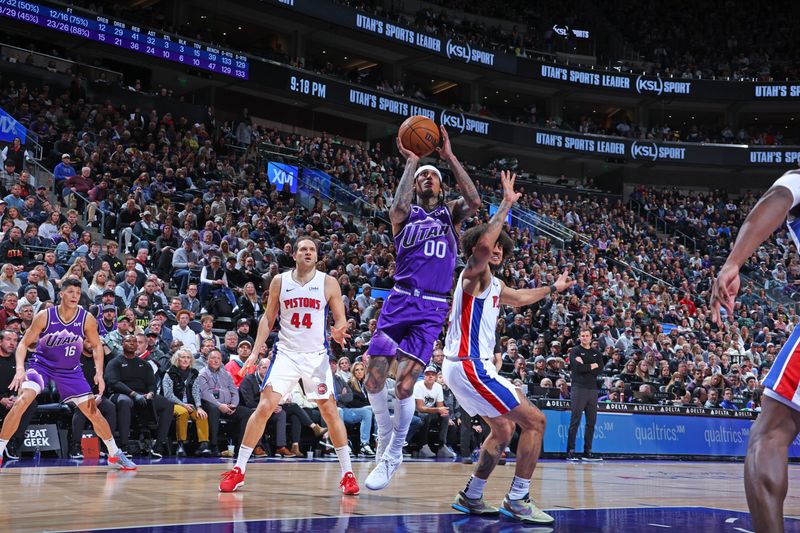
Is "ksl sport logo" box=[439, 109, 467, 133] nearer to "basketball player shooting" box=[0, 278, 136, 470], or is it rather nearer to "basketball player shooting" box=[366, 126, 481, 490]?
"basketball player shooting" box=[0, 278, 136, 470]

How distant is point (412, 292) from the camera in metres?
6.60

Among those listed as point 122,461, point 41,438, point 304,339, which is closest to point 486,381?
point 304,339

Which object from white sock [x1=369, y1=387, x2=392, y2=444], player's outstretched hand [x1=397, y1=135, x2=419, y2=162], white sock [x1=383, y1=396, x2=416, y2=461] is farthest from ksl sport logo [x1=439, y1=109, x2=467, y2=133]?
white sock [x1=383, y1=396, x2=416, y2=461]

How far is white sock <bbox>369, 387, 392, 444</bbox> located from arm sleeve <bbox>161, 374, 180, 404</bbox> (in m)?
5.53

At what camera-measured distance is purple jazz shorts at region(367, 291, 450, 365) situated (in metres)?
6.54

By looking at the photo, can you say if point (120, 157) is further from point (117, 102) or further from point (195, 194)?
point (117, 102)

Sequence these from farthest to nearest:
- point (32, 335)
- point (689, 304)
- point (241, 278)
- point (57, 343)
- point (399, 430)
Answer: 1. point (689, 304)
2. point (241, 278)
3. point (57, 343)
4. point (32, 335)
5. point (399, 430)

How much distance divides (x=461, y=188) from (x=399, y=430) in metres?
1.94

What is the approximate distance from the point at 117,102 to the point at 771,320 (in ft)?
66.3

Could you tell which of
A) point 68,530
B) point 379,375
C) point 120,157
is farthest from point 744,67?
point 68,530

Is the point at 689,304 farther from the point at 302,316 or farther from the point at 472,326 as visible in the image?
the point at 472,326

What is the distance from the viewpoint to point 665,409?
16125 mm

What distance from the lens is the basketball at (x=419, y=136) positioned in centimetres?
682

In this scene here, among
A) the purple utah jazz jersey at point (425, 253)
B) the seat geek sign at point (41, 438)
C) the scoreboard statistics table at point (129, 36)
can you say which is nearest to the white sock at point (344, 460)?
the purple utah jazz jersey at point (425, 253)
